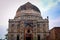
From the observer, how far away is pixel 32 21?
49.2 metres

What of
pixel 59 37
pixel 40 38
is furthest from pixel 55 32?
pixel 40 38

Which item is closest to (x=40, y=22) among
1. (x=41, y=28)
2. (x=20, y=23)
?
(x=41, y=28)

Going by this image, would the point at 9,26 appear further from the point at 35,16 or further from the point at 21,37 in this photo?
the point at 35,16

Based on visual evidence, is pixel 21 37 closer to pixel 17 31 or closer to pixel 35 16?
pixel 17 31

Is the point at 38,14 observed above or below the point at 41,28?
above

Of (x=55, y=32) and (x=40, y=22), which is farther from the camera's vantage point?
(x=40, y=22)

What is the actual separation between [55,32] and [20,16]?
23.5m

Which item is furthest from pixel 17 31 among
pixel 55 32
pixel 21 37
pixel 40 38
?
pixel 55 32

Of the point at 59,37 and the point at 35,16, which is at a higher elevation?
the point at 35,16

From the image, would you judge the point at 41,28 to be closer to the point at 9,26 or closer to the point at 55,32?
the point at 9,26

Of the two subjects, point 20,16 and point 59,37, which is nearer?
point 59,37

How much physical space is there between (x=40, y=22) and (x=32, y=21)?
1990 mm

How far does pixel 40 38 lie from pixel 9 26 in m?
8.15

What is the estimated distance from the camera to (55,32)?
28.1m
